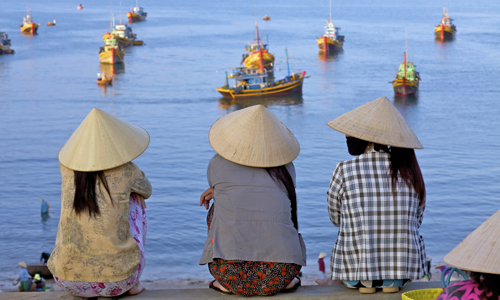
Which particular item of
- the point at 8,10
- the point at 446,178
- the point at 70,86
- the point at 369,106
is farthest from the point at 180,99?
the point at 8,10

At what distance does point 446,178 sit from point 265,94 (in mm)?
14528

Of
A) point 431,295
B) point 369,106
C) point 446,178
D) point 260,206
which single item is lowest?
point 446,178

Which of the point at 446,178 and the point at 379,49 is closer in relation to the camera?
the point at 446,178

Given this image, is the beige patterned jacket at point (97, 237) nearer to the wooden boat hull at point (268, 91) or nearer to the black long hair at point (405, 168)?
the black long hair at point (405, 168)

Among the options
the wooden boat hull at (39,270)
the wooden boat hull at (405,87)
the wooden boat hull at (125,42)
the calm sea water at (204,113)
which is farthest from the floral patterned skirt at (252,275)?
the wooden boat hull at (125,42)

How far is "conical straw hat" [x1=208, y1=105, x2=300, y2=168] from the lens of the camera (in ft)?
8.59

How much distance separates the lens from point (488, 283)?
1.81 metres

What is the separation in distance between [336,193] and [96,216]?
105 centimetres

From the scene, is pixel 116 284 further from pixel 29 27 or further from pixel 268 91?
pixel 29 27

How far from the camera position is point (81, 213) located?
Answer: 2.54 m

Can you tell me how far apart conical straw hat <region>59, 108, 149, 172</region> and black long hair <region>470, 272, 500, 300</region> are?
58.9 inches

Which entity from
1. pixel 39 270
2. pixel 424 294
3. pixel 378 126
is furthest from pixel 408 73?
pixel 424 294

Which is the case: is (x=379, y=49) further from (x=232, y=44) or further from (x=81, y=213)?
(x=81, y=213)

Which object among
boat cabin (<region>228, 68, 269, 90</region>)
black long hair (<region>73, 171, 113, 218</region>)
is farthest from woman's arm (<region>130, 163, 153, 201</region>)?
boat cabin (<region>228, 68, 269, 90</region>)
